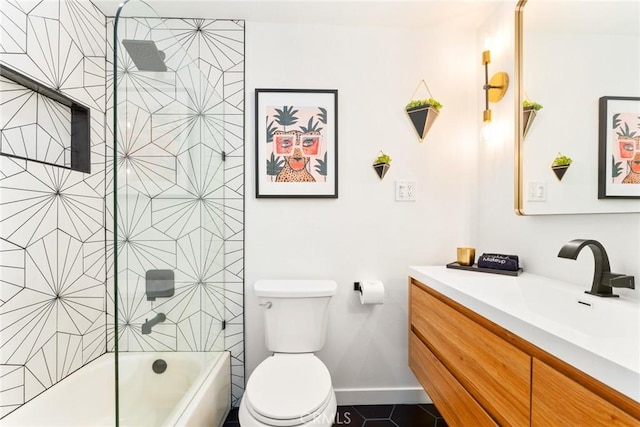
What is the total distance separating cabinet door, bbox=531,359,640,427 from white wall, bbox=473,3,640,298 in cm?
56

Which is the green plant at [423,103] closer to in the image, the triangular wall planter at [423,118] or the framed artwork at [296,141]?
the triangular wall planter at [423,118]

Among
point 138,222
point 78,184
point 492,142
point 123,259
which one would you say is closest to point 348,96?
point 492,142

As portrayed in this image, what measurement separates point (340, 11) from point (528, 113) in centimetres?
112

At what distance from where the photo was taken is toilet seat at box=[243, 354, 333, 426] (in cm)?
109

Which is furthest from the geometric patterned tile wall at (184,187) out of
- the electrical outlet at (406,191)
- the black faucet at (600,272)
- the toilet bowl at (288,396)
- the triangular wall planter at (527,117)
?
the triangular wall planter at (527,117)

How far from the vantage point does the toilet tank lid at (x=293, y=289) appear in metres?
1.55

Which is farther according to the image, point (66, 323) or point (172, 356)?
point (66, 323)

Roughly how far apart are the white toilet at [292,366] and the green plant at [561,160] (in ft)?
3.82

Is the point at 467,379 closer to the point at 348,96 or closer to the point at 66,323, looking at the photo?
the point at 348,96

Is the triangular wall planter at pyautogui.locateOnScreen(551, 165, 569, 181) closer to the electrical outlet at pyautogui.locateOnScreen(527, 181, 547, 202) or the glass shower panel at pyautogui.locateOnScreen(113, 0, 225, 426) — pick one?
the electrical outlet at pyautogui.locateOnScreen(527, 181, 547, 202)

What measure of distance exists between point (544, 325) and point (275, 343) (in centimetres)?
122

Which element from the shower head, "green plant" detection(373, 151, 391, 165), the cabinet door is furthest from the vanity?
the shower head

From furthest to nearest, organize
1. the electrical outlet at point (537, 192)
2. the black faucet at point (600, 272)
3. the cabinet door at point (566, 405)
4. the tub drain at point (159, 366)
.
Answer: the electrical outlet at point (537, 192)
the tub drain at point (159, 366)
the black faucet at point (600, 272)
the cabinet door at point (566, 405)

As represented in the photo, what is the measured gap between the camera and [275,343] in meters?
1.57
